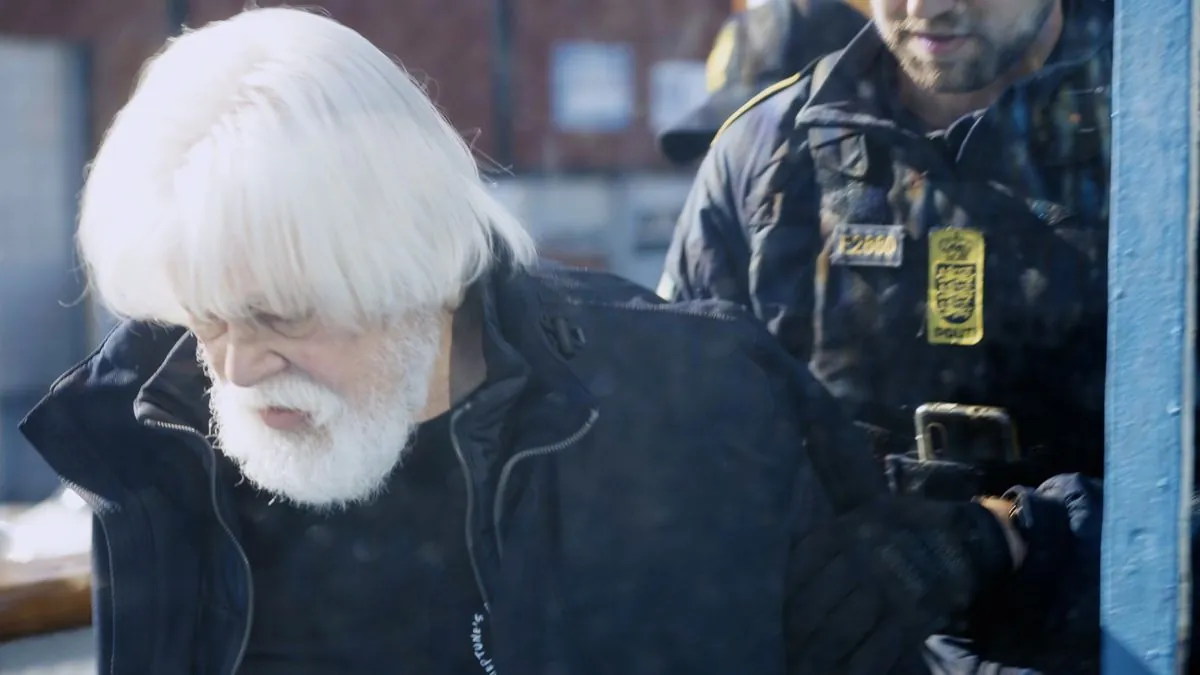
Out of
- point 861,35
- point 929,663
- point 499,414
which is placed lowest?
point 929,663

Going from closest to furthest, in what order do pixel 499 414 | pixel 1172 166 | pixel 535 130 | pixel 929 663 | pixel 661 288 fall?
pixel 1172 166 → pixel 499 414 → pixel 929 663 → pixel 661 288 → pixel 535 130

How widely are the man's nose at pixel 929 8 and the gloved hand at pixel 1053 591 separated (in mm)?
494

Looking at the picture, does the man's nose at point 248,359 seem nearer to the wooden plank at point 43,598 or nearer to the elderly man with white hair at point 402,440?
the elderly man with white hair at point 402,440

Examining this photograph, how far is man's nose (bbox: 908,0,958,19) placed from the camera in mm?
1391

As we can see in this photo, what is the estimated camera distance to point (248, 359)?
1.29 metres

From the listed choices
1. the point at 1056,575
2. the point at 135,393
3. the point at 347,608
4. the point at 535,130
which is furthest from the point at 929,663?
the point at 535,130

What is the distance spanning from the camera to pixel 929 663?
141cm

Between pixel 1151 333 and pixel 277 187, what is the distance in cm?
76

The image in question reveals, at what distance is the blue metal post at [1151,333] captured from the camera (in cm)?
99

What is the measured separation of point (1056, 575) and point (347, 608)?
703 mm

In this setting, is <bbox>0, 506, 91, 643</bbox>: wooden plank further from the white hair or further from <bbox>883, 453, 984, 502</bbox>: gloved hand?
<bbox>883, 453, 984, 502</bbox>: gloved hand

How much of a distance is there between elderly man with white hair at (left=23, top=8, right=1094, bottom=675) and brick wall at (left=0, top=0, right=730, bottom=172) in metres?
2.23

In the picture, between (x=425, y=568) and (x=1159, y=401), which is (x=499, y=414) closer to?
(x=425, y=568)

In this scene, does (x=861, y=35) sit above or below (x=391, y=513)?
above
